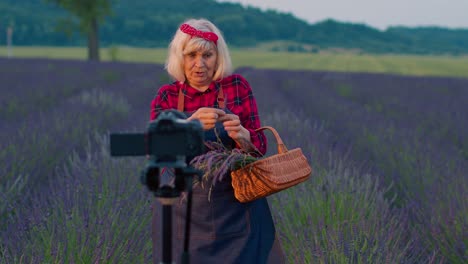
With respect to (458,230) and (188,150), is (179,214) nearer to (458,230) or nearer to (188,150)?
(188,150)

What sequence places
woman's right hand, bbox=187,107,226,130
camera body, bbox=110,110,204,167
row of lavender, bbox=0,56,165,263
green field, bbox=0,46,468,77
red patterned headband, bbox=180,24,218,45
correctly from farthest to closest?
green field, bbox=0,46,468,77 → row of lavender, bbox=0,56,165,263 → red patterned headband, bbox=180,24,218,45 → woman's right hand, bbox=187,107,226,130 → camera body, bbox=110,110,204,167

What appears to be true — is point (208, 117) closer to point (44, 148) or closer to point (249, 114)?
point (249, 114)

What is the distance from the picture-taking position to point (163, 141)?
1.39 meters

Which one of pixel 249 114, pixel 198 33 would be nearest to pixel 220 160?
pixel 249 114

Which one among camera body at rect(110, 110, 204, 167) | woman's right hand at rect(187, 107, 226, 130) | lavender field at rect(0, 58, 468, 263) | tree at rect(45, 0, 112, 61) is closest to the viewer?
camera body at rect(110, 110, 204, 167)

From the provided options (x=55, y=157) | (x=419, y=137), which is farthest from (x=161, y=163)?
(x=419, y=137)

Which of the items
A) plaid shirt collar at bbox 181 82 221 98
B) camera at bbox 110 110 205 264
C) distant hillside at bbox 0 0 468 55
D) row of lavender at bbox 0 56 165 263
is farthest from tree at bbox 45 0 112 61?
distant hillside at bbox 0 0 468 55

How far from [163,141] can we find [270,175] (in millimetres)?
773

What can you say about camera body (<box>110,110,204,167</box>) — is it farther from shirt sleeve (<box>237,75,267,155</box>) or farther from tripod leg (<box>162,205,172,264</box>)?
shirt sleeve (<box>237,75,267,155</box>)

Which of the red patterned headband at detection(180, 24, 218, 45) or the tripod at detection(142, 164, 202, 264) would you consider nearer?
the tripod at detection(142, 164, 202, 264)

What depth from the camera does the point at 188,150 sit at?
1415 mm

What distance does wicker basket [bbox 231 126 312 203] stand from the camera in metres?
2.10

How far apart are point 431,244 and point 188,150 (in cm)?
232

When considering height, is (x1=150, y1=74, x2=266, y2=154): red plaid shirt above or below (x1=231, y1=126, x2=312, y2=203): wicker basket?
above
